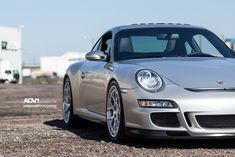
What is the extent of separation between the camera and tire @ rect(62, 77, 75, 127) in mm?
9070

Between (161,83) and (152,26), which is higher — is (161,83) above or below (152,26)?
below

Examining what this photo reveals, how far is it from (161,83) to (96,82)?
1558mm

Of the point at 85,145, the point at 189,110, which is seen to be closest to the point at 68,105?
the point at 85,145

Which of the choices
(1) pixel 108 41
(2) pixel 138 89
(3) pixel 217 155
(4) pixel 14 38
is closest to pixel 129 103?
(2) pixel 138 89

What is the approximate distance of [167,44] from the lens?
7527 millimetres

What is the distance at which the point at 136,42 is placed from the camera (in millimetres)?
7566

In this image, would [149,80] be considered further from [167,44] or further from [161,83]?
[167,44]

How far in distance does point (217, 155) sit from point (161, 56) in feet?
6.29

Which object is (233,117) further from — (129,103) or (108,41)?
(108,41)

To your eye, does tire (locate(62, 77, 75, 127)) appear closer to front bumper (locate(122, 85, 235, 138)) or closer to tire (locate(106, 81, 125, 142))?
tire (locate(106, 81, 125, 142))

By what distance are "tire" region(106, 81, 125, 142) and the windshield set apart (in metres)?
0.58

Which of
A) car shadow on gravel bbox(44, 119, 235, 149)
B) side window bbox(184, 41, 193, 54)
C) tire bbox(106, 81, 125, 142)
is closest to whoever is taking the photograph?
car shadow on gravel bbox(44, 119, 235, 149)

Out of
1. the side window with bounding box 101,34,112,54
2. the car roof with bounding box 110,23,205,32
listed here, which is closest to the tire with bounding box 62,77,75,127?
the side window with bounding box 101,34,112,54

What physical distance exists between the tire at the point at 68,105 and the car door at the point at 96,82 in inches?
31.4
